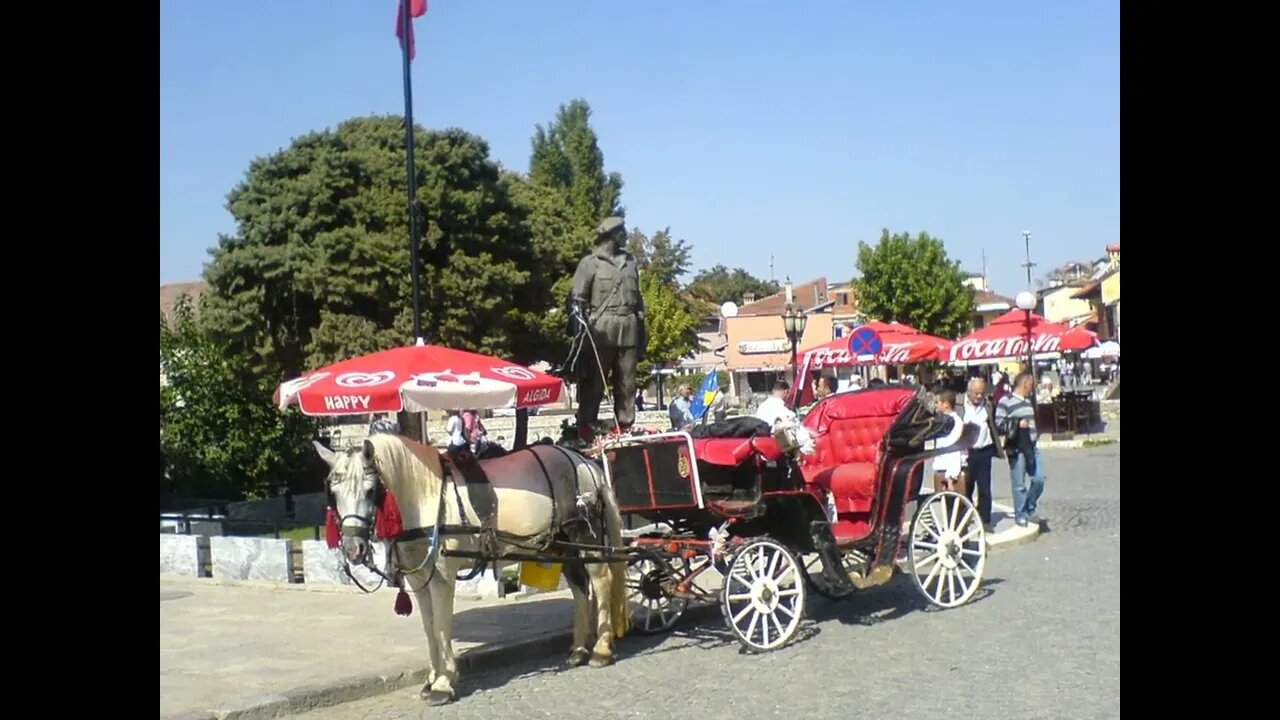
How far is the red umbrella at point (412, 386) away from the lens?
8594 millimetres

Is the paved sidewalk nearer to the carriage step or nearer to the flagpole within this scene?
the carriage step

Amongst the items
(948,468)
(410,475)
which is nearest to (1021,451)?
(948,468)

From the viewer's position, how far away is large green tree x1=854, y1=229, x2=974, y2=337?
168 feet

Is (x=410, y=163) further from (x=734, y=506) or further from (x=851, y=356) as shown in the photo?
(x=851, y=356)

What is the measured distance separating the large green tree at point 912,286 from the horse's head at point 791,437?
4202 centimetres

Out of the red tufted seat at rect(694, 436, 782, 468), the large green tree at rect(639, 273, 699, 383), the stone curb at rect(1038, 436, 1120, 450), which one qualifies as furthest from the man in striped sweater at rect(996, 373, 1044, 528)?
the large green tree at rect(639, 273, 699, 383)

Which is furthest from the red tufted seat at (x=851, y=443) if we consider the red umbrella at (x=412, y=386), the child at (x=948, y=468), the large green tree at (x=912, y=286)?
the large green tree at (x=912, y=286)

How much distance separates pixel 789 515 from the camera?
9.91m

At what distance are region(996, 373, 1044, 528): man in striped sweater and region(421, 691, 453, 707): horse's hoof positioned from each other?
351 inches

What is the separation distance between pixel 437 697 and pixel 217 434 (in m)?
12.8
